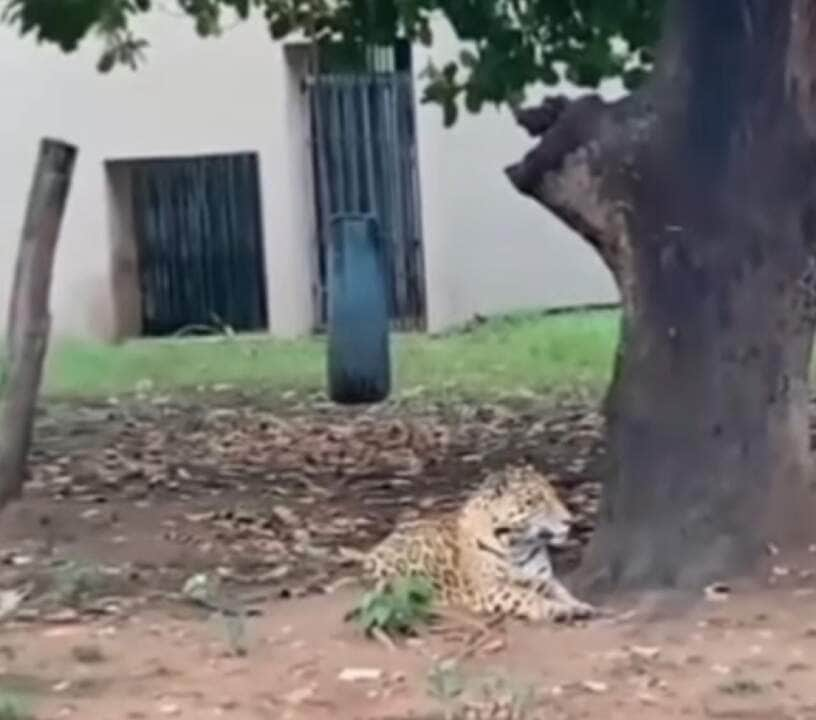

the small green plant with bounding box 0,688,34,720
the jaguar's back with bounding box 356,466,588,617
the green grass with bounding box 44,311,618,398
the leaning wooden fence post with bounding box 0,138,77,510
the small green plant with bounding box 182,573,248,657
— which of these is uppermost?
the leaning wooden fence post with bounding box 0,138,77,510

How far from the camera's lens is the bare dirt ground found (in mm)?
5938

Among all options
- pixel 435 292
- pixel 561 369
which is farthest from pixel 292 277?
pixel 561 369

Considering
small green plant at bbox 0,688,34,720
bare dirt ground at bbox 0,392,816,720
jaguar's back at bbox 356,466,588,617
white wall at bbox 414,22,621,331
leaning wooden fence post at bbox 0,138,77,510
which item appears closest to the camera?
small green plant at bbox 0,688,34,720

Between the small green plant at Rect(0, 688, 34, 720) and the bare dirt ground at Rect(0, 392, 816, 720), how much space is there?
66mm

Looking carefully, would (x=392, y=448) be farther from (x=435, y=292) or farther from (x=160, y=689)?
(x=435, y=292)

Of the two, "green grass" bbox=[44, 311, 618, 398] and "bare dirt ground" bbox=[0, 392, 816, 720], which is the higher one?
"bare dirt ground" bbox=[0, 392, 816, 720]

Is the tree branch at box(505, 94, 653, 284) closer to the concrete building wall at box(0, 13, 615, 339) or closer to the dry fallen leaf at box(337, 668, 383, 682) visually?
the dry fallen leaf at box(337, 668, 383, 682)

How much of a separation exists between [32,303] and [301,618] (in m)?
2.30

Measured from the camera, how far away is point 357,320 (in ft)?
45.2

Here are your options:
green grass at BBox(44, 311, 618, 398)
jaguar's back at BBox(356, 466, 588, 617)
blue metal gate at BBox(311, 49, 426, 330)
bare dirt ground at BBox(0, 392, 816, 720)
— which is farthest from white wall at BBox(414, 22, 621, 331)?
jaguar's back at BBox(356, 466, 588, 617)

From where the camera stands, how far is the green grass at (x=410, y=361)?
1481cm

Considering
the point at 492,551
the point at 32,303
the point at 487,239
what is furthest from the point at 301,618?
the point at 487,239

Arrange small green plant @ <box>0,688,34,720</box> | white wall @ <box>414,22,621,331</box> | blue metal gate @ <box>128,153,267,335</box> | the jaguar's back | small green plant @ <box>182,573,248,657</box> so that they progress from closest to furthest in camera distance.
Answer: small green plant @ <box>0,688,34,720</box> < small green plant @ <box>182,573,248,657</box> < the jaguar's back < white wall @ <box>414,22,621,331</box> < blue metal gate @ <box>128,153,267,335</box>

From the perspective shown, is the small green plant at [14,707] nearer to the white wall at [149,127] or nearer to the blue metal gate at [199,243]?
the white wall at [149,127]
